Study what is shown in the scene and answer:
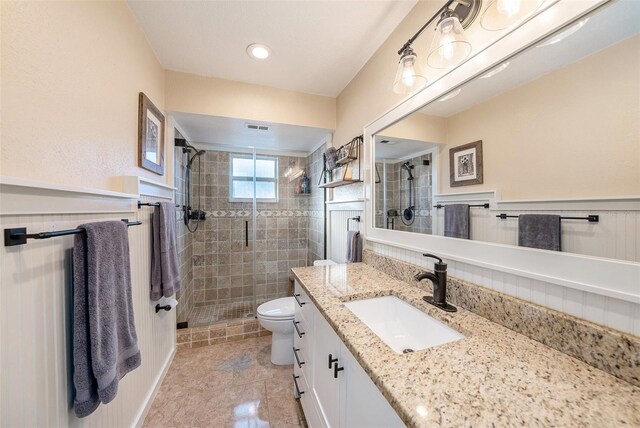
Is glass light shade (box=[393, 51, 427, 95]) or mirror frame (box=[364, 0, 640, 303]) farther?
glass light shade (box=[393, 51, 427, 95])

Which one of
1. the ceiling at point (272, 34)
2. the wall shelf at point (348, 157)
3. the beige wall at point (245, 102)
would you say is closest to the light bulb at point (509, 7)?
the ceiling at point (272, 34)

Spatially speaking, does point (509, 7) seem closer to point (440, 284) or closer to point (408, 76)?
point (408, 76)

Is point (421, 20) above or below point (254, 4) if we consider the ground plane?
below

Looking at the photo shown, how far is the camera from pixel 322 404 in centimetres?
106

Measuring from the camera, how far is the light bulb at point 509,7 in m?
0.75

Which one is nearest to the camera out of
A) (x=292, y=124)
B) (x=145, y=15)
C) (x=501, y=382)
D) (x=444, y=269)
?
(x=501, y=382)

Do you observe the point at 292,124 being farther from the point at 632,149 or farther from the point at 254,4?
the point at 632,149

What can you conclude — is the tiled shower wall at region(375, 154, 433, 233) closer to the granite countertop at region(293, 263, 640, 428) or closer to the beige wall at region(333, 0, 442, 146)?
the beige wall at region(333, 0, 442, 146)

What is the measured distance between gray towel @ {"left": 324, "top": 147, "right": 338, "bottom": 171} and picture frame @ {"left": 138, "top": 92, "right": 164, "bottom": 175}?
4.66 ft

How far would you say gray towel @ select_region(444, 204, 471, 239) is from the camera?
1021 millimetres

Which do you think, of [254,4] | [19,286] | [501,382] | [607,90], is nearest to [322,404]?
[501,382]

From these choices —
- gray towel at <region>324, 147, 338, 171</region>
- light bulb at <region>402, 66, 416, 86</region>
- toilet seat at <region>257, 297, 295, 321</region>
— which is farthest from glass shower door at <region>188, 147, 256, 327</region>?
light bulb at <region>402, 66, 416, 86</region>

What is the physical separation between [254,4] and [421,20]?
92 cm

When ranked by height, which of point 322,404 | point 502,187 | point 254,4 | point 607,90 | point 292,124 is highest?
point 254,4
